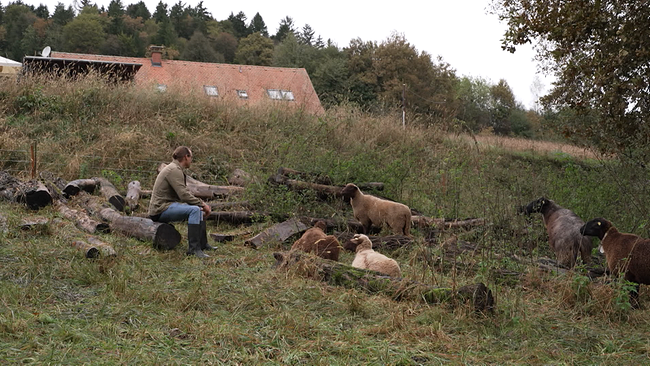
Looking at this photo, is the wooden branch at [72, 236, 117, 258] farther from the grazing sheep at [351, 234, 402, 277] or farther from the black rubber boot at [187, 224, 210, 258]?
the grazing sheep at [351, 234, 402, 277]

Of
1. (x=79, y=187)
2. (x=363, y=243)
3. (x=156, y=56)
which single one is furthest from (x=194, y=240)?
(x=156, y=56)

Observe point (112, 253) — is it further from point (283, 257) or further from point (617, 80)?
point (617, 80)

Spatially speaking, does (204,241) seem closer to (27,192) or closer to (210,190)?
(27,192)

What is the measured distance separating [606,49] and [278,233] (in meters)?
6.93

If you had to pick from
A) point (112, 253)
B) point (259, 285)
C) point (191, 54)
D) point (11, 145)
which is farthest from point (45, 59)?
point (191, 54)

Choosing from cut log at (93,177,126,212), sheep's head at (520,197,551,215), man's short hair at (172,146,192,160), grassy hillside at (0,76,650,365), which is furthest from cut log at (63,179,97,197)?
sheep's head at (520,197,551,215)

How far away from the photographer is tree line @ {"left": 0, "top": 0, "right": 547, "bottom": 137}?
43.5 metres

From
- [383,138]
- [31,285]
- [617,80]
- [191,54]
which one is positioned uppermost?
[191,54]

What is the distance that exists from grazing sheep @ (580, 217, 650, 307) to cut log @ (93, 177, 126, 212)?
8.46 m

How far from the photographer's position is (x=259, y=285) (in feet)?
21.9

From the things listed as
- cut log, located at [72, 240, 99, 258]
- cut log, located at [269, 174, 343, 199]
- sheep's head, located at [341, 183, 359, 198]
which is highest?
sheep's head, located at [341, 183, 359, 198]

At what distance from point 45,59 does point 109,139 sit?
706 centimetres

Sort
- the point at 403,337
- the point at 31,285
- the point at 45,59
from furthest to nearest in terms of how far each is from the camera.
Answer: the point at 45,59, the point at 31,285, the point at 403,337

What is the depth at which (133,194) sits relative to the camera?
1238cm
